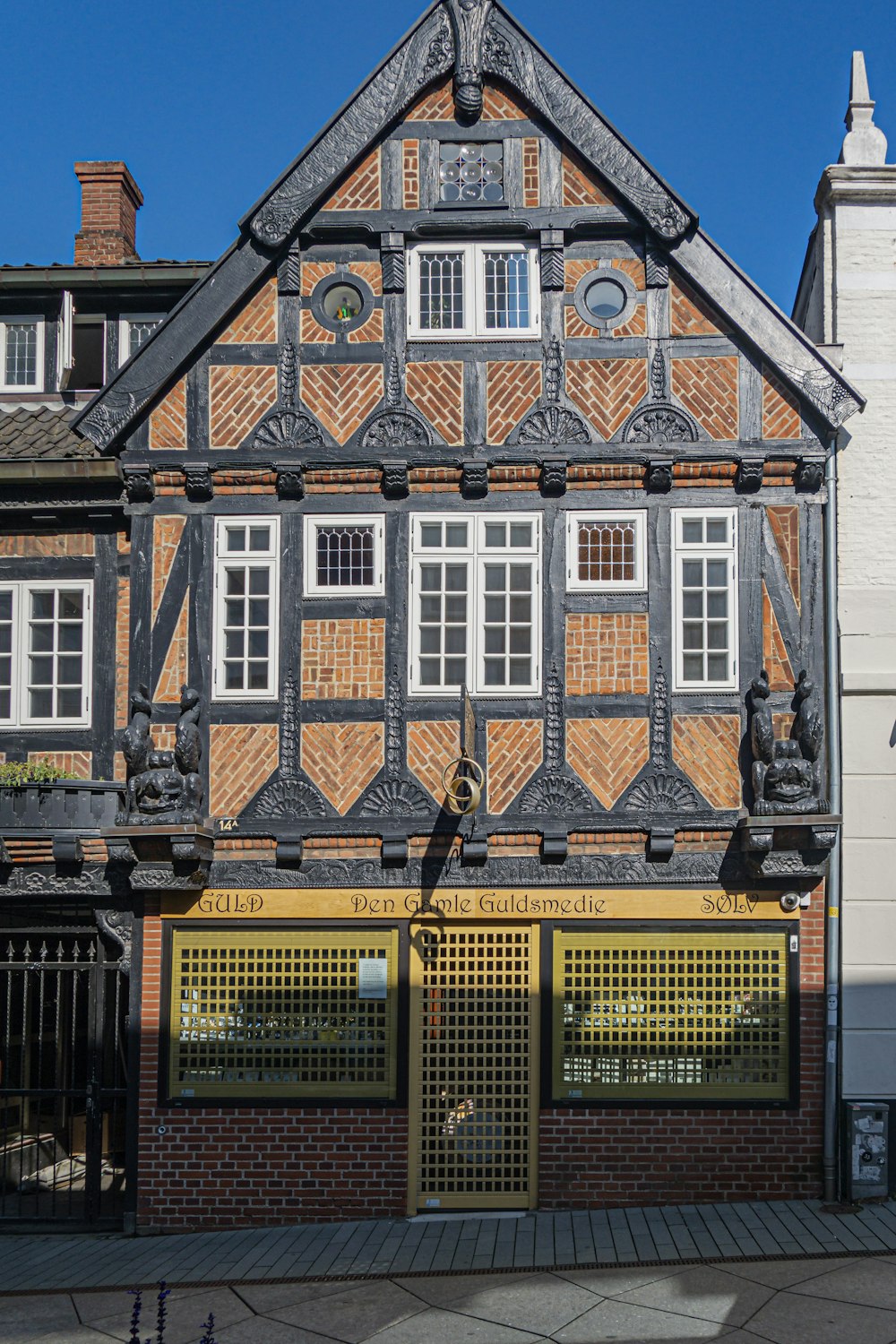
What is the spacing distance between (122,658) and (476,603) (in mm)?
3601

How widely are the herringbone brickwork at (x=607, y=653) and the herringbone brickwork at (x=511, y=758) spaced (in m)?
0.57

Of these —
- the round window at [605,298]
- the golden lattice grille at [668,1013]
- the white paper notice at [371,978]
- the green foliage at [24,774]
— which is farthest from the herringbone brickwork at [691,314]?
the green foliage at [24,774]

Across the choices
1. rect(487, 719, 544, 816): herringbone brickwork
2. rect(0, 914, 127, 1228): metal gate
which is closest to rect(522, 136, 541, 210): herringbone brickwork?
rect(487, 719, 544, 816): herringbone brickwork

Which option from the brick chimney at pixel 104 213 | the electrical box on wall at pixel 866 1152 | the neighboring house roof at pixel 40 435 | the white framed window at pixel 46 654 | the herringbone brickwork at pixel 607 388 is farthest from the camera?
the brick chimney at pixel 104 213

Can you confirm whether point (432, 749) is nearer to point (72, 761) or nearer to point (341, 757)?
point (341, 757)

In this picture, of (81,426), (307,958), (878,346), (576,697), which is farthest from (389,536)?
(878,346)

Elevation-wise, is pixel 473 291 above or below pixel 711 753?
above

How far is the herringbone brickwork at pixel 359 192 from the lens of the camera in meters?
13.7

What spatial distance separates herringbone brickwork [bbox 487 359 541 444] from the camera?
43.9 ft

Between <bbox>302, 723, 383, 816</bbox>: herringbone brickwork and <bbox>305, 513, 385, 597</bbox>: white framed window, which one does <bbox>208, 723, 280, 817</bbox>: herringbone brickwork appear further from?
<bbox>305, 513, 385, 597</bbox>: white framed window

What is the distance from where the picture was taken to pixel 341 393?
532 inches

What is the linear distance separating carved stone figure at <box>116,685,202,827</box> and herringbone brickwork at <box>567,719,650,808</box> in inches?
143

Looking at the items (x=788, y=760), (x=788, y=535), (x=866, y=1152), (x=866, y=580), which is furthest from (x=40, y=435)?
(x=866, y=1152)

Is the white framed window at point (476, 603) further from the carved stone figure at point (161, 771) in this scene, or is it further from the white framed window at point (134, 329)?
the white framed window at point (134, 329)
